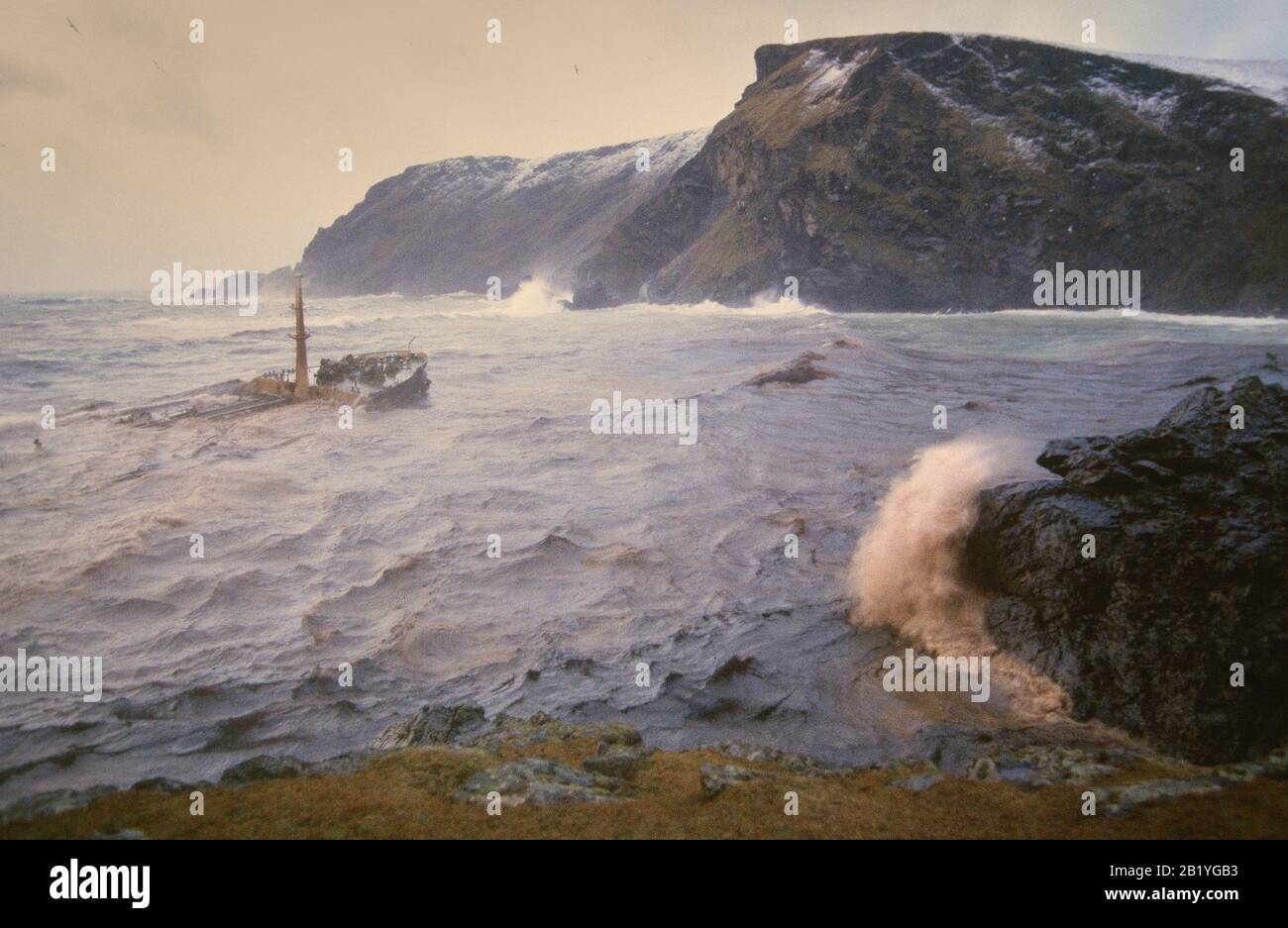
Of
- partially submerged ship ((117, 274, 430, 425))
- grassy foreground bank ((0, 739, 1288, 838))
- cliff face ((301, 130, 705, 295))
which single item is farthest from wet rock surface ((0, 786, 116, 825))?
cliff face ((301, 130, 705, 295))

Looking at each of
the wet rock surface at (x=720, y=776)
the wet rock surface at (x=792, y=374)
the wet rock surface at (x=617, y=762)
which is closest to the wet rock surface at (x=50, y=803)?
the wet rock surface at (x=617, y=762)

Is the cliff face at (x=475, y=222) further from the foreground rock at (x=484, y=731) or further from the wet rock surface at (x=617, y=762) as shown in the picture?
the wet rock surface at (x=617, y=762)

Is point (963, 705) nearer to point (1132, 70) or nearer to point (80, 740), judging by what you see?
point (80, 740)

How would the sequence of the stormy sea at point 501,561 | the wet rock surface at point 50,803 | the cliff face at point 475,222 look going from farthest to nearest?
the cliff face at point 475,222 → the stormy sea at point 501,561 → the wet rock surface at point 50,803

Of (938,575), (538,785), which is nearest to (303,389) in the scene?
(938,575)

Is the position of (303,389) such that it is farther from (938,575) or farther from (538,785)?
(538,785)

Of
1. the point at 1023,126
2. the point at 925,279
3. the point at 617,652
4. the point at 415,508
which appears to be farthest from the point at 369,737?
the point at 1023,126

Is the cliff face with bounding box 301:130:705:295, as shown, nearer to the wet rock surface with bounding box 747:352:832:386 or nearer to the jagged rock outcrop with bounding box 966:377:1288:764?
the wet rock surface with bounding box 747:352:832:386
